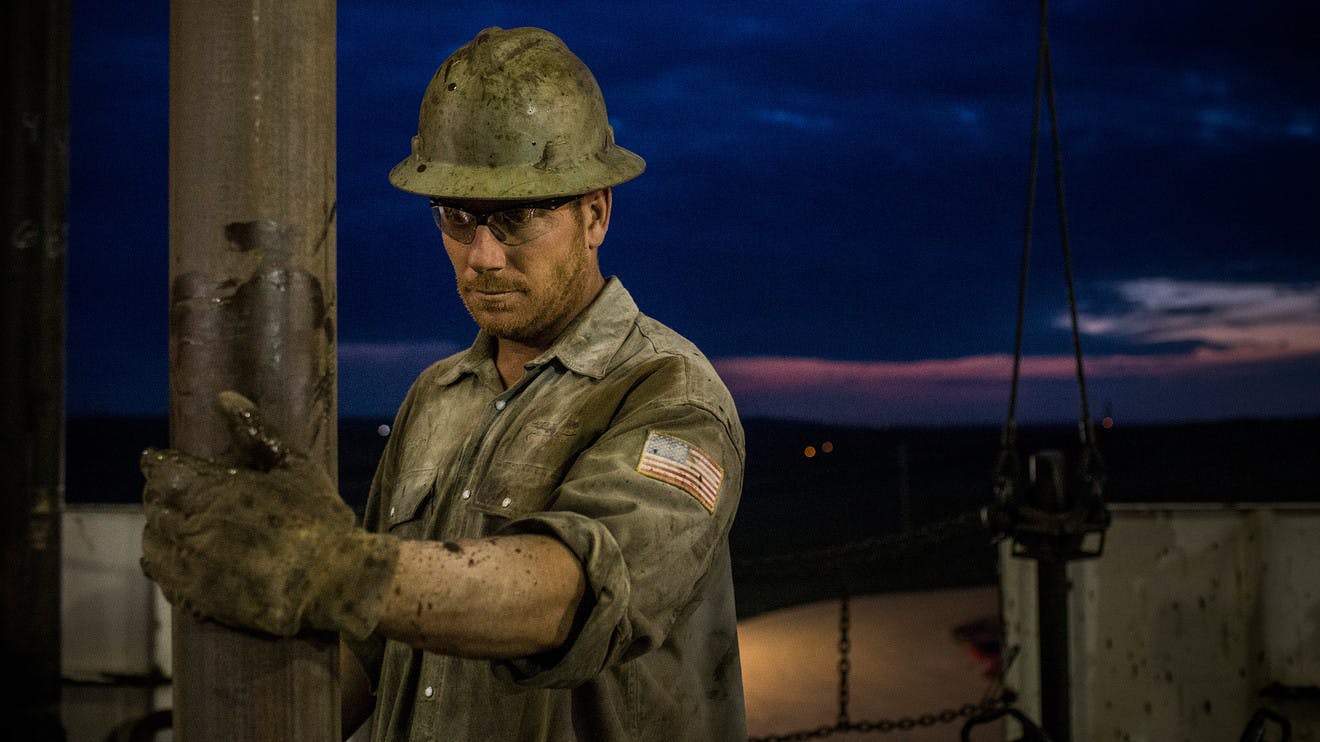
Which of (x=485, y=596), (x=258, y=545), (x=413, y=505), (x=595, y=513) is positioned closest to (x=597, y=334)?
(x=413, y=505)

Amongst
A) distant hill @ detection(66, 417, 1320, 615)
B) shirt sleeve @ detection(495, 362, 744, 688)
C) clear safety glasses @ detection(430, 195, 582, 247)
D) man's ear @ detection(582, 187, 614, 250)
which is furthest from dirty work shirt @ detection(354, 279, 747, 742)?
distant hill @ detection(66, 417, 1320, 615)

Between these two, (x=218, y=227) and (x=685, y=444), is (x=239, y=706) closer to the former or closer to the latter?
(x=218, y=227)

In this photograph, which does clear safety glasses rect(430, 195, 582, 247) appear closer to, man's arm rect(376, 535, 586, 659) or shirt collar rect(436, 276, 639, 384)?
shirt collar rect(436, 276, 639, 384)

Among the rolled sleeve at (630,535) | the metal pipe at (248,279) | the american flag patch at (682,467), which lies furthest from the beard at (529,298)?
the metal pipe at (248,279)

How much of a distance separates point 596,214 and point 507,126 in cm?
28

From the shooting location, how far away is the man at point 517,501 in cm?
129

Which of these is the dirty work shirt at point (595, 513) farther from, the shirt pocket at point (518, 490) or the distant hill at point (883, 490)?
the distant hill at point (883, 490)

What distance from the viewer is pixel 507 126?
2002 mm

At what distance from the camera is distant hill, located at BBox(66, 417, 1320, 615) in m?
6.05

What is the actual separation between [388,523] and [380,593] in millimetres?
1070

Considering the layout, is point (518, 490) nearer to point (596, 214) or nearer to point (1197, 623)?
point (596, 214)

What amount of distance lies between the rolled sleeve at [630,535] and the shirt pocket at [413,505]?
59 centimetres

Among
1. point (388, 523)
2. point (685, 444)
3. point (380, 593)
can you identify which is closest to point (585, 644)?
point (380, 593)

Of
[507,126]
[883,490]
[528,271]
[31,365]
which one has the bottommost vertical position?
[883,490]
